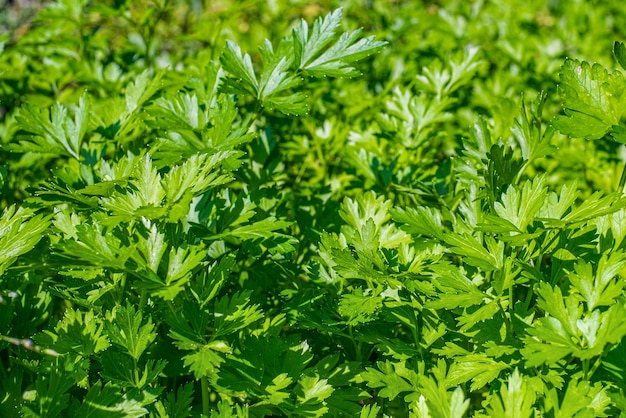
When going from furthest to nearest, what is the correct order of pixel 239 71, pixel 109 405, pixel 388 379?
pixel 239 71
pixel 388 379
pixel 109 405

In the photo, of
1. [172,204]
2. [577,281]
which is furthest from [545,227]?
[172,204]

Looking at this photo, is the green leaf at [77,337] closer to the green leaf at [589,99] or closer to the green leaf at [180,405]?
the green leaf at [180,405]

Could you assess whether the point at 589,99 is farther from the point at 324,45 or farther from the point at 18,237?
the point at 18,237

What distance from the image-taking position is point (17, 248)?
1.11 metres

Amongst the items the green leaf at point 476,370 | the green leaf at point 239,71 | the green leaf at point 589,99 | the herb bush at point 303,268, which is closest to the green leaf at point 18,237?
the herb bush at point 303,268

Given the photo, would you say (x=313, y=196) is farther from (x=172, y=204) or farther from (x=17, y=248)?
(x=17, y=248)

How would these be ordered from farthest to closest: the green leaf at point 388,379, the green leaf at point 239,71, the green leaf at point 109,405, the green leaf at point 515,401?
the green leaf at point 239,71
the green leaf at point 388,379
the green leaf at point 109,405
the green leaf at point 515,401

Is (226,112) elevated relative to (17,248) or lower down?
elevated

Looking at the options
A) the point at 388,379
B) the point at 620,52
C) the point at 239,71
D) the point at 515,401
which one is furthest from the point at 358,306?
the point at 620,52

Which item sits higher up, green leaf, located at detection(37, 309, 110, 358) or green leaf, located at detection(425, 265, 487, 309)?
green leaf, located at detection(425, 265, 487, 309)

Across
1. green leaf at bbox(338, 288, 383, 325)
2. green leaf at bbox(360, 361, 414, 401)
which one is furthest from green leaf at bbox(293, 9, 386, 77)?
green leaf at bbox(360, 361, 414, 401)

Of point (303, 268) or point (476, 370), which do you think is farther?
point (303, 268)

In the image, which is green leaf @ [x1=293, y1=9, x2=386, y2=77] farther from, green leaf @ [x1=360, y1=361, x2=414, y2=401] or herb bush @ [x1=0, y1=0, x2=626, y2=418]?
green leaf @ [x1=360, y1=361, x2=414, y2=401]

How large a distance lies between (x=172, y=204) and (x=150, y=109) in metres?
0.40
